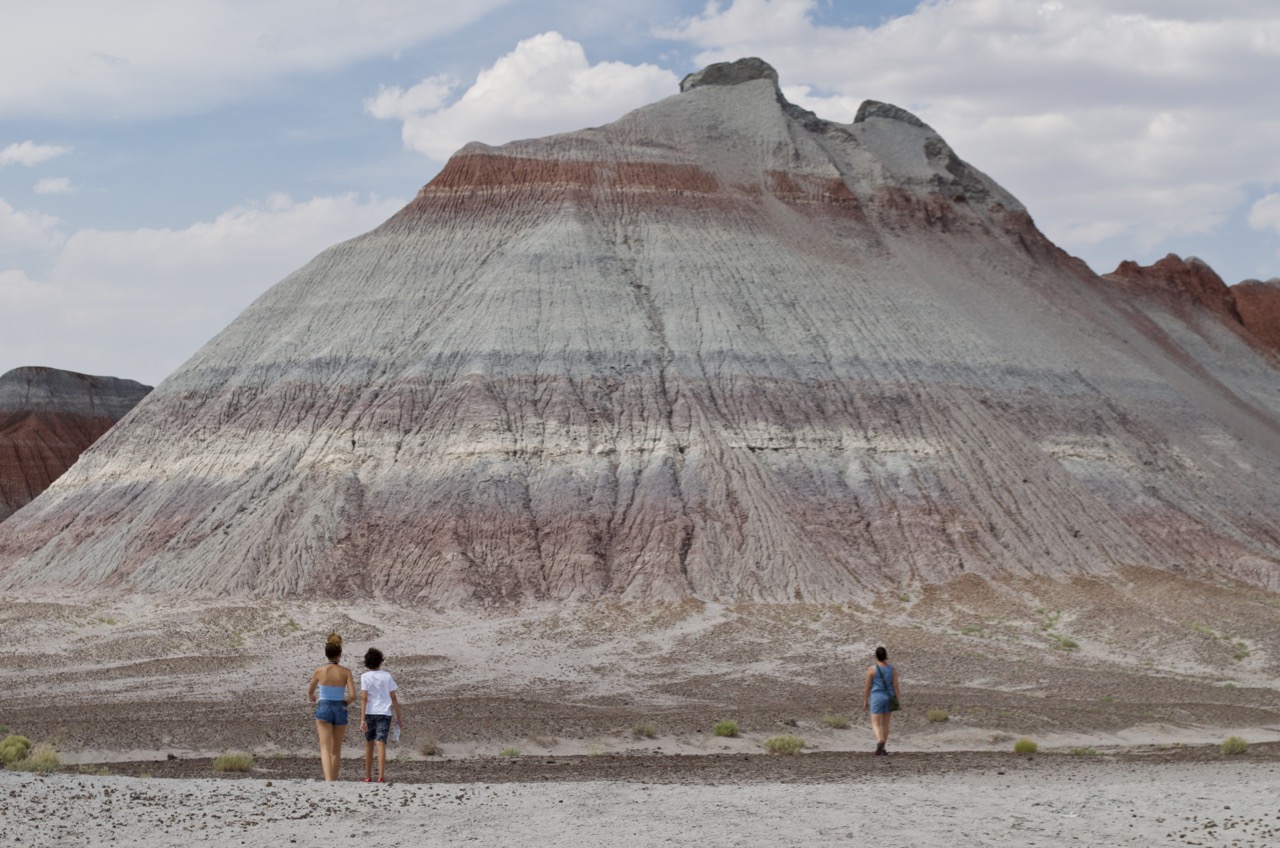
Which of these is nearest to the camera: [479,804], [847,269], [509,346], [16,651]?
[479,804]

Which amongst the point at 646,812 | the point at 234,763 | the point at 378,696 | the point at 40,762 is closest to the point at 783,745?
the point at 234,763

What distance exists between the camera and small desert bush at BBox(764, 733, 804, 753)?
23266 millimetres

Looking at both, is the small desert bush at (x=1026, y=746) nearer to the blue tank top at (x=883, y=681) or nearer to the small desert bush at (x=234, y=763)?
the blue tank top at (x=883, y=681)

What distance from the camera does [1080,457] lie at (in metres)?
53.7

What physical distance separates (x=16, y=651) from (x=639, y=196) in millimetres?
32218

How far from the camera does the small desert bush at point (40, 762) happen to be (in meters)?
18.8

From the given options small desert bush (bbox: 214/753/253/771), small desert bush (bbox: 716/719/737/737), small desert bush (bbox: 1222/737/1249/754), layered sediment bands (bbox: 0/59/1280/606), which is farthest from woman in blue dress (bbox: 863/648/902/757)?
layered sediment bands (bbox: 0/59/1280/606)

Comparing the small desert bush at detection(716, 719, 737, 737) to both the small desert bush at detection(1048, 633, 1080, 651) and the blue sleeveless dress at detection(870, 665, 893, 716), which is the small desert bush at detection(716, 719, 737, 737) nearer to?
the blue sleeveless dress at detection(870, 665, 893, 716)

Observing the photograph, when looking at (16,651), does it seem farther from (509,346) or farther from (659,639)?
(509,346)

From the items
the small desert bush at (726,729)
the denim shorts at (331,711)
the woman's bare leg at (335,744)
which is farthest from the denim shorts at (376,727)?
the small desert bush at (726,729)

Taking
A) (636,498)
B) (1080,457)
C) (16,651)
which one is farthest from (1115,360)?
(16,651)

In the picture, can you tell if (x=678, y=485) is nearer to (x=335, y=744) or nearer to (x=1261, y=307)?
(x=335, y=744)

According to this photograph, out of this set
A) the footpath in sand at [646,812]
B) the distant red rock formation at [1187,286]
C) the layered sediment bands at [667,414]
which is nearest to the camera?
the footpath in sand at [646,812]

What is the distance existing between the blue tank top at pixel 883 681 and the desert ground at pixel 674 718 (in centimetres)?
100
